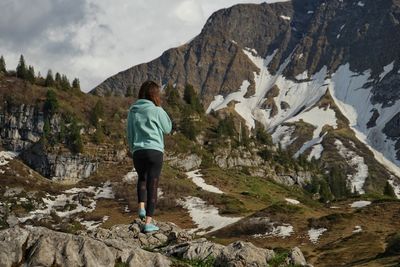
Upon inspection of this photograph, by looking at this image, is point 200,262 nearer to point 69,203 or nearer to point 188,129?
point 69,203

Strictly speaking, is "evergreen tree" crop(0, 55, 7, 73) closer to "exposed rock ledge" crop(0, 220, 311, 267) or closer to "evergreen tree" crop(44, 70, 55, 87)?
"evergreen tree" crop(44, 70, 55, 87)

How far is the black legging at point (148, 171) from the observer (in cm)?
1448

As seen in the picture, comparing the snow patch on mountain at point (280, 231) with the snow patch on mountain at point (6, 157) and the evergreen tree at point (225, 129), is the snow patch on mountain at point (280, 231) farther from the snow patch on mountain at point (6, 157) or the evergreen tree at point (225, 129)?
the evergreen tree at point (225, 129)

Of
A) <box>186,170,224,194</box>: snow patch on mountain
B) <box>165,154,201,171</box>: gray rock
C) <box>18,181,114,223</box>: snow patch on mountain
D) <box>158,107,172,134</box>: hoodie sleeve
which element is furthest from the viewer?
<box>165,154,201,171</box>: gray rock

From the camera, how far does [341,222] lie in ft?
294

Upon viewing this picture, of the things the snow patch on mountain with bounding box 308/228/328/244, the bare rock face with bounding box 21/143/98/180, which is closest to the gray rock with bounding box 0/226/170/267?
the snow patch on mountain with bounding box 308/228/328/244

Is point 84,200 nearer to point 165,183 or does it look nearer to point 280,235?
point 165,183

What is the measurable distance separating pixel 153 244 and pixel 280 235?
71587 mm

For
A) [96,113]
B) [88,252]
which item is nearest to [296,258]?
[88,252]

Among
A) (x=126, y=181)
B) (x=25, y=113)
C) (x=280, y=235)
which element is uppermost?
(x=25, y=113)

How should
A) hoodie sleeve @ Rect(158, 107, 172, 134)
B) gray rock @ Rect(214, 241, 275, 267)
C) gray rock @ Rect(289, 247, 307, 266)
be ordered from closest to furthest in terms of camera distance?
gray rock @ Rect(214, 241, 275, 267) → hoodie sleeve @ Rect(158, 107, 172, 134) → gray rock @ Rect(289, 247, 307, 266)

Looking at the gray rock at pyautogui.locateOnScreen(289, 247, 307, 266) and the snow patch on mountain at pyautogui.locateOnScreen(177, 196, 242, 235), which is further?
the snow patch on mountain at pyautogui.locateOnScreen(177, 196, 242, 235)


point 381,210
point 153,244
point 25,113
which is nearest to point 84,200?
point 25,113

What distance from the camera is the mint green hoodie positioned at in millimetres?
14438
